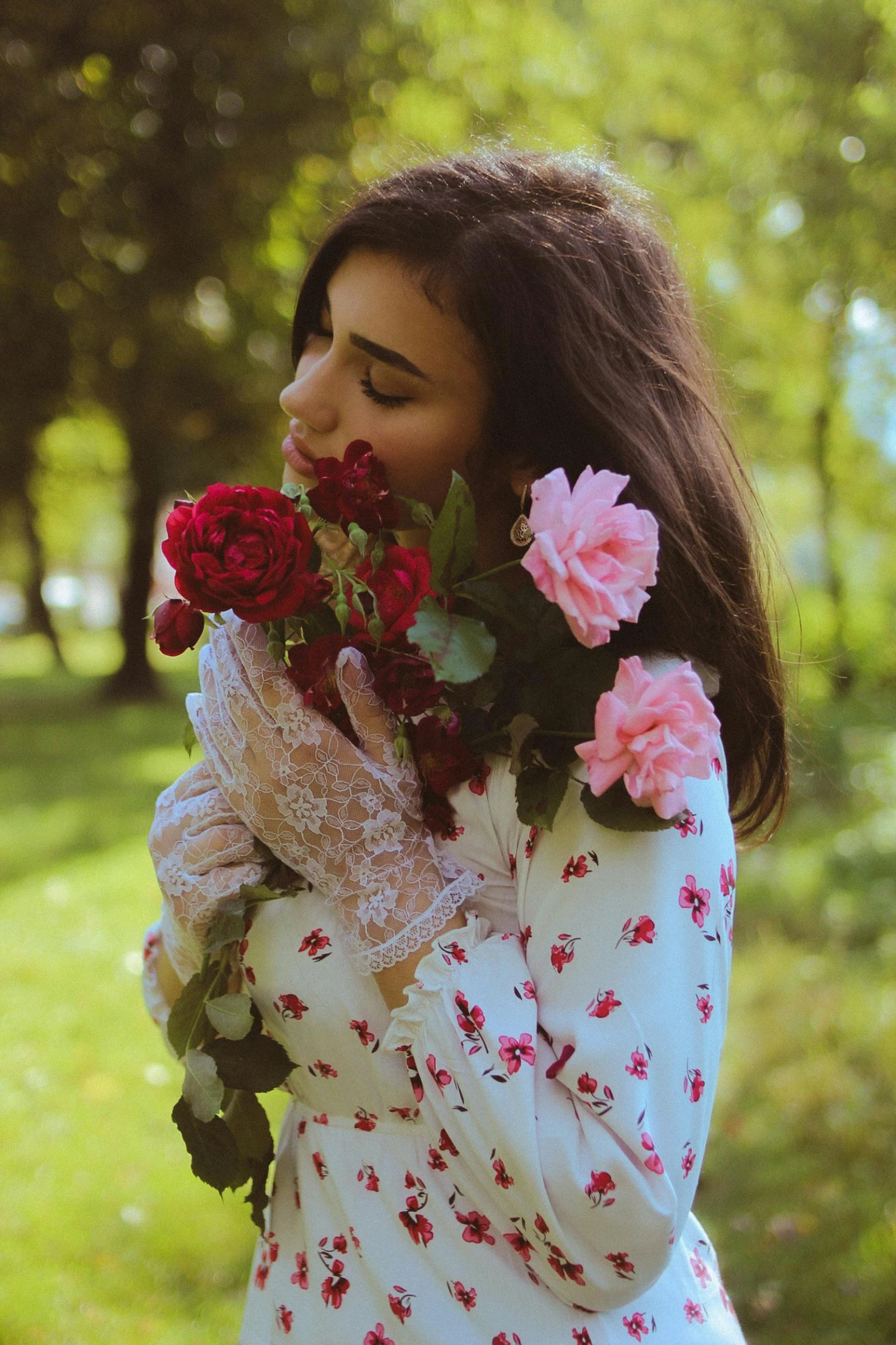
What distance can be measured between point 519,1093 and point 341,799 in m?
0.42

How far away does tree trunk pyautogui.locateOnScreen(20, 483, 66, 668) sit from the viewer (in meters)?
22.8

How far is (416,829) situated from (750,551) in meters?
0.69

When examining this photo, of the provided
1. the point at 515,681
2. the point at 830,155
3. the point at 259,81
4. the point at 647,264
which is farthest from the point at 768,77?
the point at 515,681

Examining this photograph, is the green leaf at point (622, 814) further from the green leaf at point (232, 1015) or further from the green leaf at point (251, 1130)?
the green leaf at point (251, 1130)

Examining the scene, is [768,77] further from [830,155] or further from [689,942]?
[689,942]

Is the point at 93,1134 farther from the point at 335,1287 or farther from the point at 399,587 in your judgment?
the point at 399,587

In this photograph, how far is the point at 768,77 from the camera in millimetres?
7492

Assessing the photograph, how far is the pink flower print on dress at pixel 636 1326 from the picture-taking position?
147 cm

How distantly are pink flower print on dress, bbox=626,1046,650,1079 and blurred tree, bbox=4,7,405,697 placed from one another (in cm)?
725

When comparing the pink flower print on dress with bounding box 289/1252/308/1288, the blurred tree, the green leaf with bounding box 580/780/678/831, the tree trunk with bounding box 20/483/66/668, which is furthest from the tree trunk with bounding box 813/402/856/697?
the tree trunk with bounding box 20/483/66/668

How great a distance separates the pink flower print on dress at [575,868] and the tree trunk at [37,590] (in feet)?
62.8

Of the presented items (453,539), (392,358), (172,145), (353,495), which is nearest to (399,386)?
(392,358)

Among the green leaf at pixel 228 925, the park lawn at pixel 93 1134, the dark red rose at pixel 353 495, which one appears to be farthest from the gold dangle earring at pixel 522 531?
the park lawn at pixel 93 1134

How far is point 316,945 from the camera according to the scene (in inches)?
60.9
